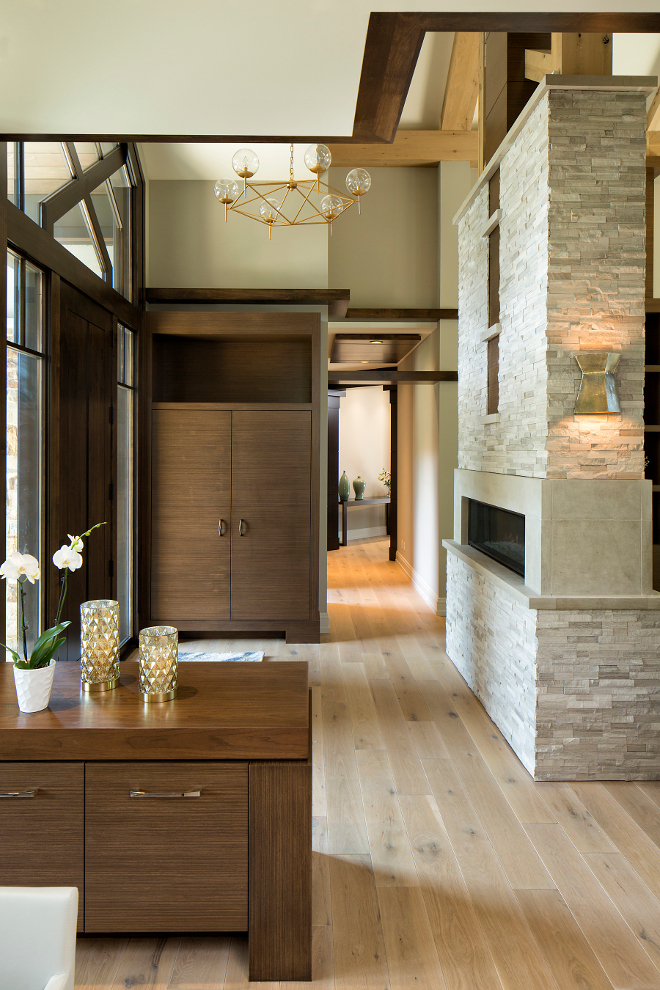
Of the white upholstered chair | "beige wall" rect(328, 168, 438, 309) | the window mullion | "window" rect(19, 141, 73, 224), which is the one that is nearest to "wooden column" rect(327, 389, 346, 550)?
"beige wall" rect(328, 168, 438, 309)

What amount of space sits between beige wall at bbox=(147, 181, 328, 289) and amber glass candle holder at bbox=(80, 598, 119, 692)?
3.96 metres

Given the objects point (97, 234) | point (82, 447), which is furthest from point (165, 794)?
point (97, 234)

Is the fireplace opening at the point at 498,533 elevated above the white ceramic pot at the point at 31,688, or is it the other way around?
the fireplace opening at the point at 498,533

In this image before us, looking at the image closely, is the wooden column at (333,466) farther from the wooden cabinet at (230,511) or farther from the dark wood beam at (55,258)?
the dark wood beam at (55,258)

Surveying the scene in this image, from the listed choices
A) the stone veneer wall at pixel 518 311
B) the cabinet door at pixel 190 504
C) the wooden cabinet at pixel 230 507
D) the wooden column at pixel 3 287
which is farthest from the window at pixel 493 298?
the wooden column at pixel 3 287

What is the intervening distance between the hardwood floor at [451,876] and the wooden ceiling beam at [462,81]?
4887 millimetres

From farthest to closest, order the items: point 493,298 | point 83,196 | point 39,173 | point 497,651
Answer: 1. point 493,298
2. point 83,196
3. point 497,651
4. point 39,173

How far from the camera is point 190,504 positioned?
5.19 metres

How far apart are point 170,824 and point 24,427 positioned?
1885mm

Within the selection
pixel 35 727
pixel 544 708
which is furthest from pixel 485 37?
pixel 35 727

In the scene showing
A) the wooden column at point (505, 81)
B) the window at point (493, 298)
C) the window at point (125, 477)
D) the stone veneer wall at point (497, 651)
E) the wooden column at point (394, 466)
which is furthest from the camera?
the wooden column at point (394, 466)

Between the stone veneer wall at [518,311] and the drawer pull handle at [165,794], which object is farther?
the stone veneer wall at [518,311]

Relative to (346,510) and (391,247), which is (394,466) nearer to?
(346,510)

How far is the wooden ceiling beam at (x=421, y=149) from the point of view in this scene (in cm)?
597
